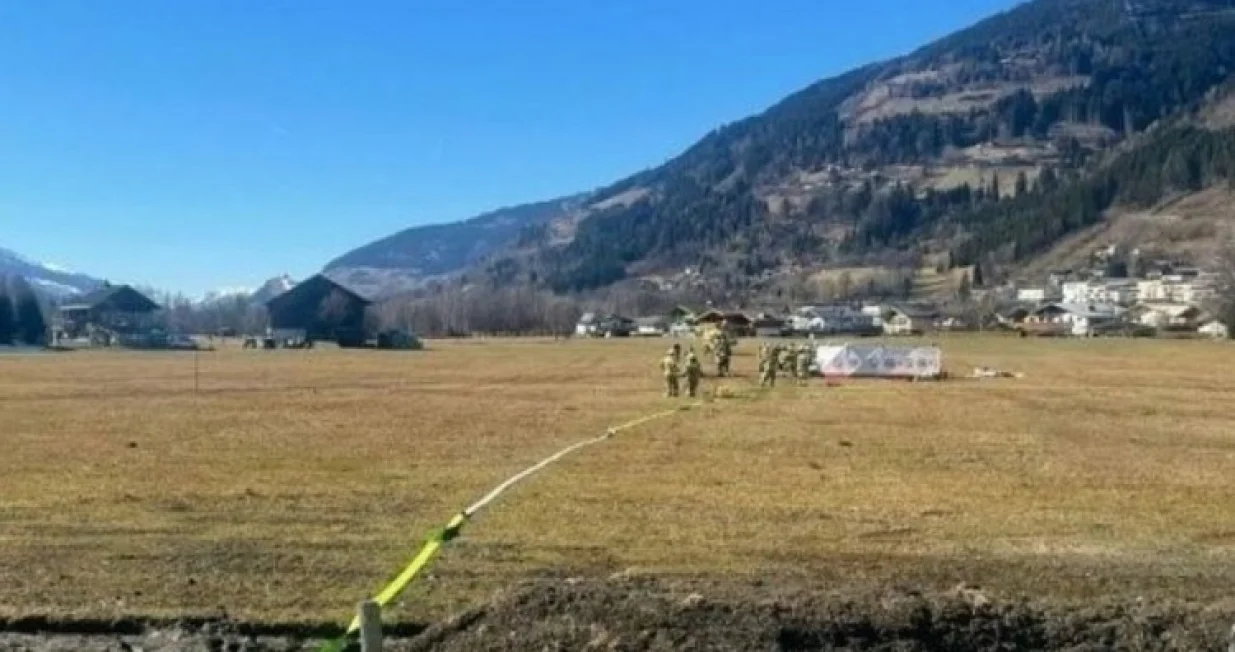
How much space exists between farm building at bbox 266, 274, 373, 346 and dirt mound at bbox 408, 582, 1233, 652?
6414 inches

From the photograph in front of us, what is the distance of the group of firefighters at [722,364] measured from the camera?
Answer: 164 feet

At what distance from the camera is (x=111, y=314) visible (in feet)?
628

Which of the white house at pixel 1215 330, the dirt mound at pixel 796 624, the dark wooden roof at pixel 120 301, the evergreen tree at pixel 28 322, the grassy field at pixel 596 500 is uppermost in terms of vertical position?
the dark wooden roof at pixel 120 301

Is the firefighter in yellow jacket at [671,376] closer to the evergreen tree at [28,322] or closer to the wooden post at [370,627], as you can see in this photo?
the wooden post at [370,627]

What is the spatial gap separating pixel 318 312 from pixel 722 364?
119494 millimetres

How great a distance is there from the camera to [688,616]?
10.2 m

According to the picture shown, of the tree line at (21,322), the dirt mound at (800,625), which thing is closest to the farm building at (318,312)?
the tree line at (21,322)

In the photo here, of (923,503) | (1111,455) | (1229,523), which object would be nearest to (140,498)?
(923,503)

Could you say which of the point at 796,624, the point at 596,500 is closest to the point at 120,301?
the point at 596,500

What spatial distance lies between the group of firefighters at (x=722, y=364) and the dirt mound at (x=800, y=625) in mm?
38780

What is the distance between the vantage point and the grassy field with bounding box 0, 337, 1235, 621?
46.3 feet

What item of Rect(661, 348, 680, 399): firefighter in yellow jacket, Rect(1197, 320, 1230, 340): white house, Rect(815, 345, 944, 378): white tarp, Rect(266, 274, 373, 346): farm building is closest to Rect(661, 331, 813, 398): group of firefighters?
A: Rect(661, 348, 680, 399): firefighter in yellow jacket

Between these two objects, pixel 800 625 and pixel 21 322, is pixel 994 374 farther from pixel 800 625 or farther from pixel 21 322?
pixel 21 322

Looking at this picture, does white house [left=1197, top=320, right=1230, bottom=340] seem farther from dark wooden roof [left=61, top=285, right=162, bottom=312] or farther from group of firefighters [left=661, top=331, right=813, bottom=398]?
dark wooden roof [left=61, top=285, right=162, bottom=312]
